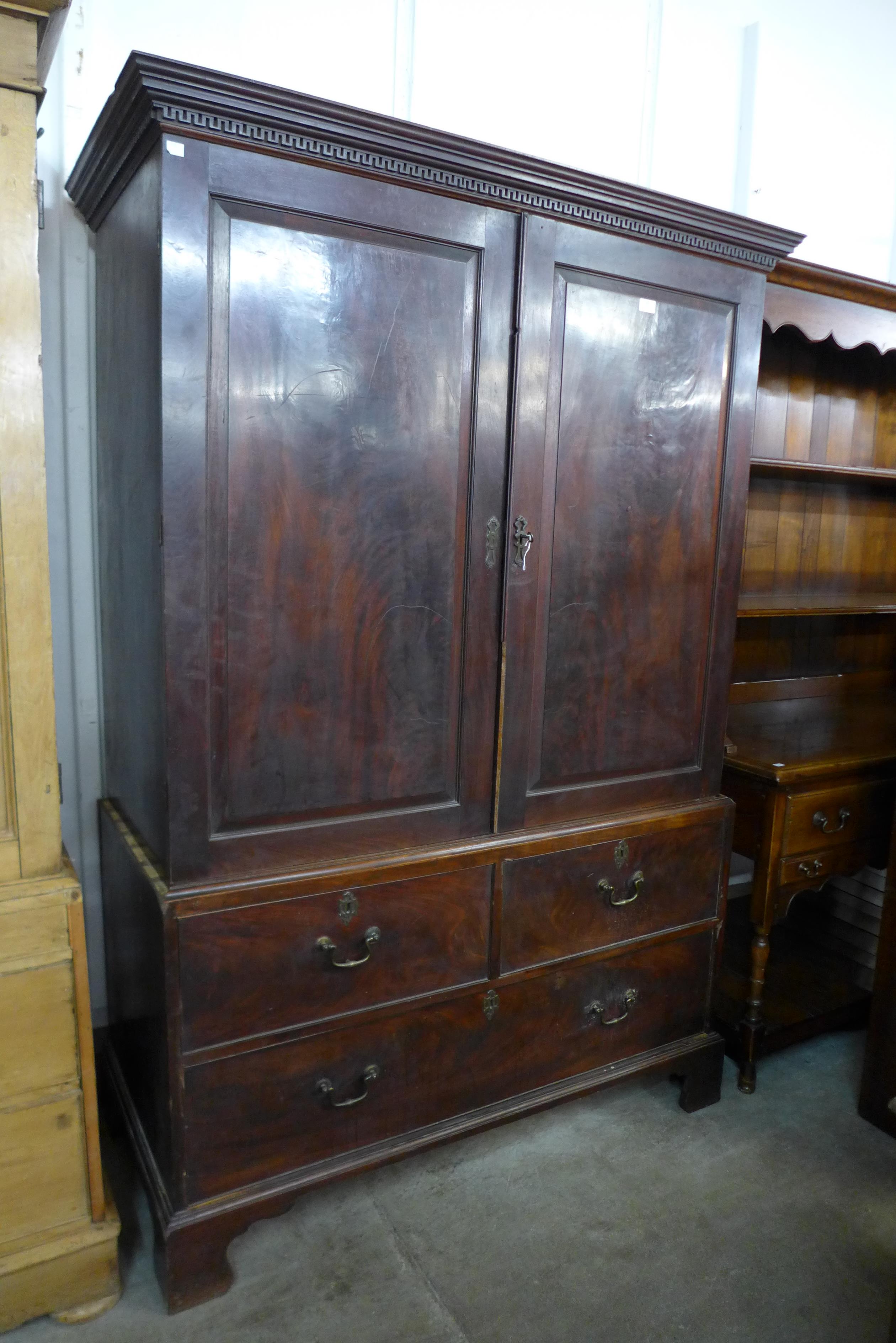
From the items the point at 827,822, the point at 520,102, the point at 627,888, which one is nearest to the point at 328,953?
Answer: the point at 627,888

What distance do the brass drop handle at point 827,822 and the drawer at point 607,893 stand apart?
1.00 feet

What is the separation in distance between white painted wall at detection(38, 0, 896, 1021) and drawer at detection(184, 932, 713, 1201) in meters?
0.70

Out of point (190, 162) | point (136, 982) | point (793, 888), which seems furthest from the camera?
point (793, 888)

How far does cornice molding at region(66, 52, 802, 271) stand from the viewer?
129 cm

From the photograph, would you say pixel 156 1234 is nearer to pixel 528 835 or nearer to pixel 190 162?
pixel 528 835

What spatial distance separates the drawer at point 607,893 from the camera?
183cm

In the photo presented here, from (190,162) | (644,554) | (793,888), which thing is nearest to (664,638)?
(644,554)

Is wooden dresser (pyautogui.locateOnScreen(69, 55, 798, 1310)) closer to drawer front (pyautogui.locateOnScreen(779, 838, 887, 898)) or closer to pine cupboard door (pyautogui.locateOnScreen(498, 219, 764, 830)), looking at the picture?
pine cupboard door (pyautogui.locateOnScreen(498, 219, 764, 830))

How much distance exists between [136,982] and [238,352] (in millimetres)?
1195

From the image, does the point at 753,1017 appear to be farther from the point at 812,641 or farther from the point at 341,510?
the point at 341,510

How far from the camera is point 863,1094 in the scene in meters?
2.21


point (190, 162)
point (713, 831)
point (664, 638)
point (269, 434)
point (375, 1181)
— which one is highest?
point (190, 162)

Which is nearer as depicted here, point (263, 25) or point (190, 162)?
point (190, 162)

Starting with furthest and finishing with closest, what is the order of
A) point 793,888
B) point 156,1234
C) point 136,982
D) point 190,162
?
point 793,888, point 136,982, point 156,1234, point 190,162
